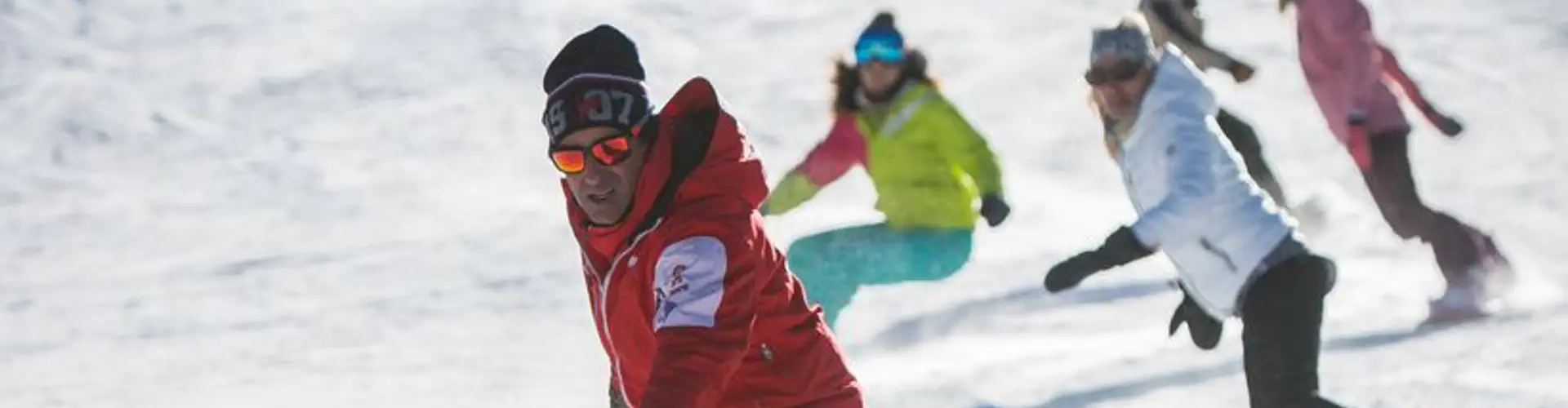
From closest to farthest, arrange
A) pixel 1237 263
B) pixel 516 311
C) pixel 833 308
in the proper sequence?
pixel 1237 263 → pixel 833 308 → pixel 516 311

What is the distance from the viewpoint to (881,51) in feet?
22.5

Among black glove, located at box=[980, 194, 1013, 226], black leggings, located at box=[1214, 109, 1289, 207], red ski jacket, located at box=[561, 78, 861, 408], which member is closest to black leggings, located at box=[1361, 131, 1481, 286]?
black leggings, located at box=[1214, 109, 1289, 207]

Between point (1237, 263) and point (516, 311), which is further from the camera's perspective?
point (516, 311)

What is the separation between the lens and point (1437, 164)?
10.9 meters

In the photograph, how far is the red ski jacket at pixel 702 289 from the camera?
2.92 metres

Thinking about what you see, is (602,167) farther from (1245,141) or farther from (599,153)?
(1245,141)

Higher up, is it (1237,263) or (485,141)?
(1237,263)

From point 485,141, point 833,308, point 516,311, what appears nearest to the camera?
point 833,308

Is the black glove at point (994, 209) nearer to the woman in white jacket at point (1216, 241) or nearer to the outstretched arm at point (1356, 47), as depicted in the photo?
the outstretched arm at point (1356, 47)

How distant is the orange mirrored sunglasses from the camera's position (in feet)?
9.89

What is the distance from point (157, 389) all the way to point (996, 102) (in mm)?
6368

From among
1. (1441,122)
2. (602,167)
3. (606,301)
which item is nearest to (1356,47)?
(1441,122)

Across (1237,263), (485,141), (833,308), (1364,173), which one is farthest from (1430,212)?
(485,141)

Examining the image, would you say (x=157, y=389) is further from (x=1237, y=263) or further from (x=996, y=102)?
(x=996, y=102)
